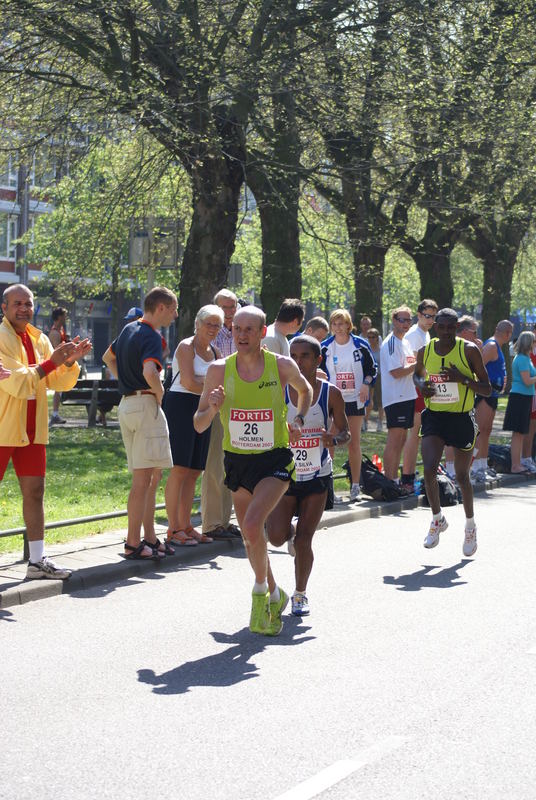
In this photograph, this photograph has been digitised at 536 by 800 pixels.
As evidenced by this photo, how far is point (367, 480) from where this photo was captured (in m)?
13.6

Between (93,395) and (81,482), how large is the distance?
25.7 ft

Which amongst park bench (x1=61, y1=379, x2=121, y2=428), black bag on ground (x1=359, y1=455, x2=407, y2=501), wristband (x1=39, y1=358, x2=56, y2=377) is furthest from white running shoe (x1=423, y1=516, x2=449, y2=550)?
park bench (x1=61, y1=379, x2=121, y2=428)

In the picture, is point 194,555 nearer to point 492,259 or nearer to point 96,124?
point 96,124

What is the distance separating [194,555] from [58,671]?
12.0 ft

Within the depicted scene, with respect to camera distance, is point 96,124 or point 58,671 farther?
point 96,124

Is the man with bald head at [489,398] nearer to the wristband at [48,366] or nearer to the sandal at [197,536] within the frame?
the sandal at [197,536]

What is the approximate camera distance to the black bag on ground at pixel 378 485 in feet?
44.2

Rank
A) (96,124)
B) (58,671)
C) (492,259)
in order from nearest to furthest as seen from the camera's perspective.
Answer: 1. (58,671)
2. (96,124)
3. (492,259)

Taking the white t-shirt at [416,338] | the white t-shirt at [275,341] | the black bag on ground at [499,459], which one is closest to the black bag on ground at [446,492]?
the white t-shirt at [416,338]

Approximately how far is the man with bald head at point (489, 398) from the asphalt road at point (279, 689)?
5658 mm

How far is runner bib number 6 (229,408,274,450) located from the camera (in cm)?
734

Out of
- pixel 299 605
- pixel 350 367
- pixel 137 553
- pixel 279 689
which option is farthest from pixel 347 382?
pixel 279 689

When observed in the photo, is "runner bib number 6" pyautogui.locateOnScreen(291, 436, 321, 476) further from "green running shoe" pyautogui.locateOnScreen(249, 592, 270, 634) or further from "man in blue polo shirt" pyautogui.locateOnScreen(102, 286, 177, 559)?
"man in blue polo shirt" pyautogui.locateOnScreen(102, 286, 177, 559)

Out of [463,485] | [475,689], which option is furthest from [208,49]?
[475,689]
